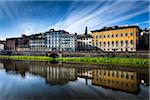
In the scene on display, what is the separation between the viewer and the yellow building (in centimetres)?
2208

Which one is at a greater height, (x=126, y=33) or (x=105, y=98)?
(x=126, y=33)

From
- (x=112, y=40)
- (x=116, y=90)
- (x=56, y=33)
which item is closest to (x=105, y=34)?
(x=112, y=40)

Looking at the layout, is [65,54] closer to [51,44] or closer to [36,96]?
[51,44]

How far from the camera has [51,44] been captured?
1223 inches

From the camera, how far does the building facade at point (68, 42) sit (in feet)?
95.6

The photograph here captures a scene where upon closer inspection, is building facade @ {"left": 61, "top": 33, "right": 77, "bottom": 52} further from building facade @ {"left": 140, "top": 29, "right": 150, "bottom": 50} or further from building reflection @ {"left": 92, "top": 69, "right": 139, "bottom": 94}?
building reflection @ {"left": 92, "top": 69, "right": 139, "bottom": 94}

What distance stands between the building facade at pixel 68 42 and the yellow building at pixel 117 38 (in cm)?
421

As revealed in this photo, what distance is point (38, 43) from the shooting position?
32844mm

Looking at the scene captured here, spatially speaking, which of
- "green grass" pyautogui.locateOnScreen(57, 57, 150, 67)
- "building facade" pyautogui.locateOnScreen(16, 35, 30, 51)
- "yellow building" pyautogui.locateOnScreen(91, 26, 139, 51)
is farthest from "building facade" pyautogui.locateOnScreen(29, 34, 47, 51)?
"green grass" pyautogui.locateOnScreen(57, 57, 150, 67)

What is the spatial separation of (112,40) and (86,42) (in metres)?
5.63

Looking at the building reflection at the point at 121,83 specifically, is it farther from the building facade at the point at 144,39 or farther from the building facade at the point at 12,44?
the building facade at the point at 12,44

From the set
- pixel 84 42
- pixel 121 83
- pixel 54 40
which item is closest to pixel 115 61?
pixel 121 83

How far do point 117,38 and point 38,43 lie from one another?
1417 centimetres

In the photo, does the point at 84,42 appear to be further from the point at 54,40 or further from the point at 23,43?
the point at 23,43
